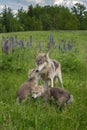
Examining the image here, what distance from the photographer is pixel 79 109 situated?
621 centimetres

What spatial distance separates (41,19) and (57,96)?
66.1 metres

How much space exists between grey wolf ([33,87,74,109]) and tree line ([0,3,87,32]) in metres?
51.4

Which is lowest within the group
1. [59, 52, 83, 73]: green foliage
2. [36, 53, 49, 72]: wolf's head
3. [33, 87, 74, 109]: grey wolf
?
[59, 52, 83, 73]: green foliage

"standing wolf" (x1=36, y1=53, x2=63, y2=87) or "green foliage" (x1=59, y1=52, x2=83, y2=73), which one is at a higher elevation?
"standing wolf" (x1=36, y1=53, x2=63, y2=87)

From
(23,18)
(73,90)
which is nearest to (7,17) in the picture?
(23,18)

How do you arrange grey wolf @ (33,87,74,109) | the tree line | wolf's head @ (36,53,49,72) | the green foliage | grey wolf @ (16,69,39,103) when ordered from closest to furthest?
grey wolf @ (33,87,74,109), grey wolf @ (16,69,39,103), wolf's head @ (36,53,49,72), the green foliage, the tree line

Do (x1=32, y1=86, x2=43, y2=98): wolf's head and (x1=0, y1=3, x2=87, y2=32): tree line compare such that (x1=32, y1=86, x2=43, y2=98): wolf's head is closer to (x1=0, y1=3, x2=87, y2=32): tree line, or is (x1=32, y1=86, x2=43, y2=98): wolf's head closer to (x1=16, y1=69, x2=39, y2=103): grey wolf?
(x1=16, y1=69, x2=39, y2=103): grey wolf

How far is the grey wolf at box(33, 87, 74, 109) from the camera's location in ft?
21.0

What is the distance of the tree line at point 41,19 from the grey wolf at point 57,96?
169 ft

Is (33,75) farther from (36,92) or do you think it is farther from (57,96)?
(57,96)

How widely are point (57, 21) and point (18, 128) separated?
63394 mm

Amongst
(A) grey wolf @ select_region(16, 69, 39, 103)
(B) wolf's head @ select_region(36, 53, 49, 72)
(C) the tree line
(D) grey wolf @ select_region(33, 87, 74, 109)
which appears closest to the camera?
(D) grey wolf @ select_region(33, 87, 74, 109)

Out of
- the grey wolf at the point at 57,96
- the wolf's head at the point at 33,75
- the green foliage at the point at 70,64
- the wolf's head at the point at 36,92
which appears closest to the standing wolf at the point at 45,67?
the wolf's head at the point at 33,75

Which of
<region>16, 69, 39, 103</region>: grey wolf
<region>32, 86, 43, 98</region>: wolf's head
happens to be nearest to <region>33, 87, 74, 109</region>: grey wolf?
<region>32, 86, 43, 98</region>: wolf's head
